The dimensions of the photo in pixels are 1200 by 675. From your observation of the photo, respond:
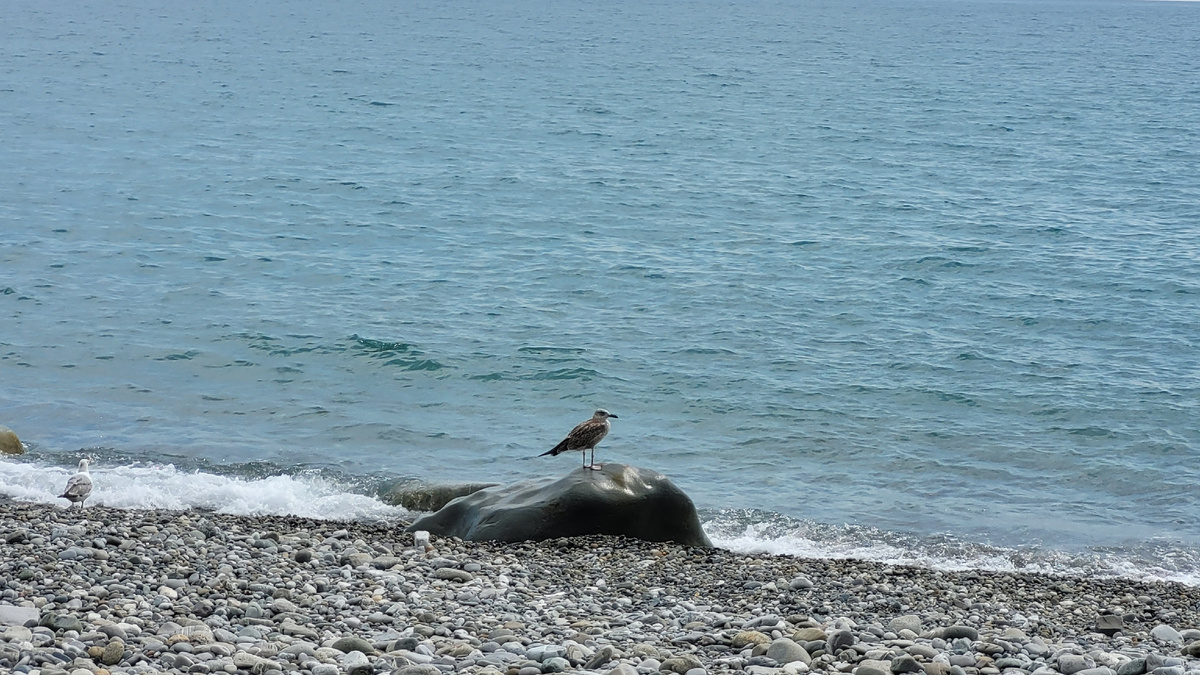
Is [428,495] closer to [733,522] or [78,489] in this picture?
[733,522]

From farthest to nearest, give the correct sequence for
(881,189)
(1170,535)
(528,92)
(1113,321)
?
(528,92) < (881,189) < (1113,321) < (1170,535)

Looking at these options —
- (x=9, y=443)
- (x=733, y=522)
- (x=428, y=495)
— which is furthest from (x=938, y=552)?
(x=9, y=443)

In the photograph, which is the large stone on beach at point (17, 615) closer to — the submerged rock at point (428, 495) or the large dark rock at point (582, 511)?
the large dark rock at point (582, 511)

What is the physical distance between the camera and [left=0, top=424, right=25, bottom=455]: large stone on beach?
17641 mm

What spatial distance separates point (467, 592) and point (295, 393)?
1126 centimetres

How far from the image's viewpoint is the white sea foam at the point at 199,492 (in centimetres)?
1596

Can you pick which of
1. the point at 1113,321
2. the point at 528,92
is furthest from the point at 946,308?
the point at 528,92

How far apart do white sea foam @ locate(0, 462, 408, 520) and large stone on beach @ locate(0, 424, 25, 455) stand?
→ 53 cm

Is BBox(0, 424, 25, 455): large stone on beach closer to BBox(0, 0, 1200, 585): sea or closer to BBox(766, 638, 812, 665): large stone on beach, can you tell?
BBox(0, 0, 1200, 585): sea

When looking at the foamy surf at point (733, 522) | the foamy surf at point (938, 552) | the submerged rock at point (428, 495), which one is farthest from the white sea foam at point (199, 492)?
the foamy surf at point (938, 552)

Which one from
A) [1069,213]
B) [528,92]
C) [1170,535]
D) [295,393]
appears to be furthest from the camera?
[528,92]

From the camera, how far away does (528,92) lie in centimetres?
6656

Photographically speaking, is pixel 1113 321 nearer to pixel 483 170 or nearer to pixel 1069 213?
pixel 1069 213

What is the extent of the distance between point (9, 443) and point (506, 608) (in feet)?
34.9
